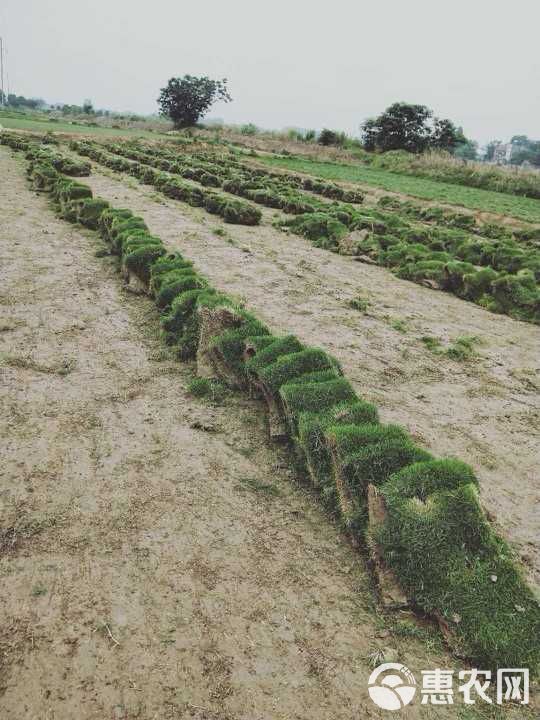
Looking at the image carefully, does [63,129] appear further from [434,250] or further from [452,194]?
[434,250]

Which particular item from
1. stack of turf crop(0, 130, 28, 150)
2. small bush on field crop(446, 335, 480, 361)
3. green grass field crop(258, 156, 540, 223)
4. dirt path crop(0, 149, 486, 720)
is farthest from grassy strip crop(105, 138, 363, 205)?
dirt path crop(0, 149, 486, 720)

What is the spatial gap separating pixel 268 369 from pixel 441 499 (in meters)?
2.63

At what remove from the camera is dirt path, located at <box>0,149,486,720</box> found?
323 cm

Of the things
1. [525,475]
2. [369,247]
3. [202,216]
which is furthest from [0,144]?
[525,475]

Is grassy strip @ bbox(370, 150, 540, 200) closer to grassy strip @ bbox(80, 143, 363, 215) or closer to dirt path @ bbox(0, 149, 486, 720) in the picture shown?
grassy strip @ bbox(80, 143, 363, 215)

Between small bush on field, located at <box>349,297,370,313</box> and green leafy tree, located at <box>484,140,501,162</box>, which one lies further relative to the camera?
green leafy tree, located at <box>484,140,501,162</box>

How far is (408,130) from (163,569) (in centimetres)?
6184

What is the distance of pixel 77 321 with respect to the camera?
8.55 metres

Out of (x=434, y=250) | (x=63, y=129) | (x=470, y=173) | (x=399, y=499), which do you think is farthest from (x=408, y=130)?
(x=399, y=499)

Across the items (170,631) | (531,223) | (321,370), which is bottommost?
(170,631)

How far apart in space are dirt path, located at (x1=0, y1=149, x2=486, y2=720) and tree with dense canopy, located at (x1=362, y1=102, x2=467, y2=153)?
58.3 metres

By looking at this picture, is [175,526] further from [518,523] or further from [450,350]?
[450,350]

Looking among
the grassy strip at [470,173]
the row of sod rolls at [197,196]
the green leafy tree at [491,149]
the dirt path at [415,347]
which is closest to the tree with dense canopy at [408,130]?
the grassy strip at [470,173]

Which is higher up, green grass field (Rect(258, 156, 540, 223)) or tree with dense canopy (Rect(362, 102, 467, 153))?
tree with dense canopy (Rect(362, 102, 467, 153))
